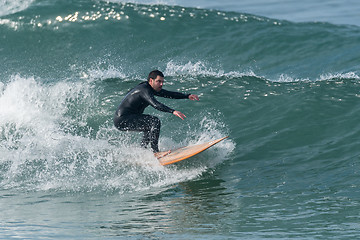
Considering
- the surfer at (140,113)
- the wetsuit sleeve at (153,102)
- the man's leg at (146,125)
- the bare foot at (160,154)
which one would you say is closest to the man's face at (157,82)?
the surfer at (140,113)

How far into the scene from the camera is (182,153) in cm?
916

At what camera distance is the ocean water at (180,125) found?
22.4 feet

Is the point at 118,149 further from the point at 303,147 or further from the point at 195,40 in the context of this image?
the point at 195,40

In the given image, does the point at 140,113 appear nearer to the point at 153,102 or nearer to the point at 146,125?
the point at 146,125

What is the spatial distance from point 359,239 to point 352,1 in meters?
23.5

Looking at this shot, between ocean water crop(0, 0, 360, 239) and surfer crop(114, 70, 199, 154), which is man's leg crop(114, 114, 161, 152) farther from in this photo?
ocean water crop(0, 0, 360, 239)

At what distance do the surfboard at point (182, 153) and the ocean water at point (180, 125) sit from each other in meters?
0.18

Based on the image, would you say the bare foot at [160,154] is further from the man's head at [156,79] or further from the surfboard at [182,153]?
the man's head at [156,79]

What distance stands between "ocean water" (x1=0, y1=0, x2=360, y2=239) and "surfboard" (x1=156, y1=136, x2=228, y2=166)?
183mm

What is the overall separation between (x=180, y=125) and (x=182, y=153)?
2.78 meters

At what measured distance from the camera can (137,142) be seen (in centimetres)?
1066

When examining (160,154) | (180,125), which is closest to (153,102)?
(160,154)

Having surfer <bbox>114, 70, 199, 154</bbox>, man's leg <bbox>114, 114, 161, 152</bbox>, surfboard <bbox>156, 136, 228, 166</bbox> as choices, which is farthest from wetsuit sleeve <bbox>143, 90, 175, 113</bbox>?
surfboard <bbox>156, 136, 228, 166</bbox>

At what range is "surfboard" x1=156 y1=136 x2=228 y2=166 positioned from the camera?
8930mm
